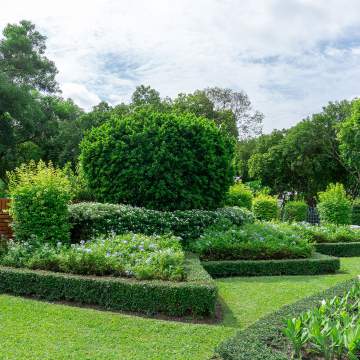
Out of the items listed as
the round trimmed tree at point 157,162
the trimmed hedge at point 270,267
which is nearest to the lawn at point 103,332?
the trimmed hedge at point 270,267

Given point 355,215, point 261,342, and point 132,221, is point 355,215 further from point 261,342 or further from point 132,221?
point 261,342

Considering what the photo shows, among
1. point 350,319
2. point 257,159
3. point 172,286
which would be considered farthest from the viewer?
point 257,159

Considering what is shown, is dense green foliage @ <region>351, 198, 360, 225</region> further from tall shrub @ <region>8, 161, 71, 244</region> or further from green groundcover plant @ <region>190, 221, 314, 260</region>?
tall shrub @ <region>8, 161, 71, 244</region>

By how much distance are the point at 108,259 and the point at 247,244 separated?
355 centimetres

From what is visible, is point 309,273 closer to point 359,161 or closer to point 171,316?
point 171,316

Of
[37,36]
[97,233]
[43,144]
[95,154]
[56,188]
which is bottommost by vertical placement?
[97,233]

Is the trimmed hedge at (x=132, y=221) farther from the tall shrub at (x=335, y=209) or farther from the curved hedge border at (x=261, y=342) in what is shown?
the tall shrub at (x=335, y=209)

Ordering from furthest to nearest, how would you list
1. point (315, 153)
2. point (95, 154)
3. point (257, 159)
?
point (257, 159) < point (315, 153) < point (95, 154)

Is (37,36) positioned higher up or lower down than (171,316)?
higher up

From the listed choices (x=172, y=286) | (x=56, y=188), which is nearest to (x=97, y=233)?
(x=56, y=188)

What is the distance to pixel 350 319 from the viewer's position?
445cm

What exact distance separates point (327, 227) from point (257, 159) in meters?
21.2

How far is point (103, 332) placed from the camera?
5320 millimetres

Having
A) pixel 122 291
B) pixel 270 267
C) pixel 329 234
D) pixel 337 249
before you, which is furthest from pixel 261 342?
pixel 329 234
